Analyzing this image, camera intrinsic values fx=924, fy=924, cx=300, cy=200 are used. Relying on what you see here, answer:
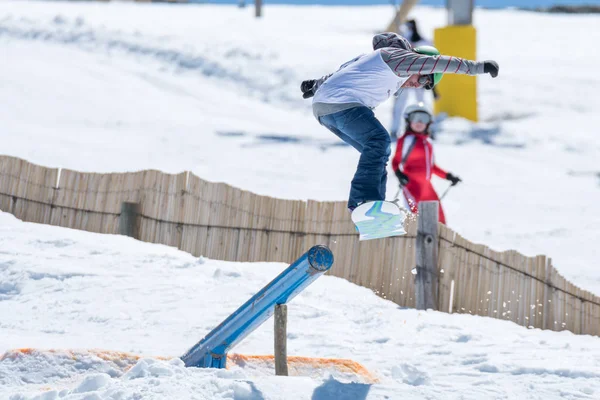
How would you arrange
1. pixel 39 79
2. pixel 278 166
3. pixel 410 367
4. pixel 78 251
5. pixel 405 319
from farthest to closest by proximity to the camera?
1. pixel 39 79
2. pixel 278 166
3. pixel 78 251
4. pixel 405 319
5. pixel 410 367

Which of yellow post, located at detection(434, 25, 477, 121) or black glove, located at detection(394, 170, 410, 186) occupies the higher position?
yellow post, located at detection(434, 25, 477, 121)

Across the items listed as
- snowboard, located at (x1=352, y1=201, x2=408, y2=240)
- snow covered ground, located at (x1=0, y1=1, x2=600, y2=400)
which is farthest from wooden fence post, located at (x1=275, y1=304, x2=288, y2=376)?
snowboard, located at (x1=352, y1=201, x2=408, y2=240)

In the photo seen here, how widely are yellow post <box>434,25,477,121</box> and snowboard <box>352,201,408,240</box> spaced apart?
10509 millimetres

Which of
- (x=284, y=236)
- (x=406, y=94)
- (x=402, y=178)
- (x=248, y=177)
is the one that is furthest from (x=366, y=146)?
(x=406, y=94)

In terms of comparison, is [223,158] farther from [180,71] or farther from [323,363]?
[323,363]

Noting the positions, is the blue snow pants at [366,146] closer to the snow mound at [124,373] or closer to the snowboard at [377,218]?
the snowboard at [377,218]

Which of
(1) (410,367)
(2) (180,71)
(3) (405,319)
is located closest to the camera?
(1) (410,367)

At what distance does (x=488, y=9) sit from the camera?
29.3 metres

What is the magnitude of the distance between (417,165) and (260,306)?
4.12m

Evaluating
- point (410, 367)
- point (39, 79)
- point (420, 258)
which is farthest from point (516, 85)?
point (410, 367)

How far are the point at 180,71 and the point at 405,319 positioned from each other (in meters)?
11.5

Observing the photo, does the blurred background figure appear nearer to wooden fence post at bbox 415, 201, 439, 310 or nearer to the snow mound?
wooden fence post at bbox 415, 201, 439, 310

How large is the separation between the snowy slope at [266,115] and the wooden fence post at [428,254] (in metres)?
2.05

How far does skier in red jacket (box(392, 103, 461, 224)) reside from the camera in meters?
8.77
